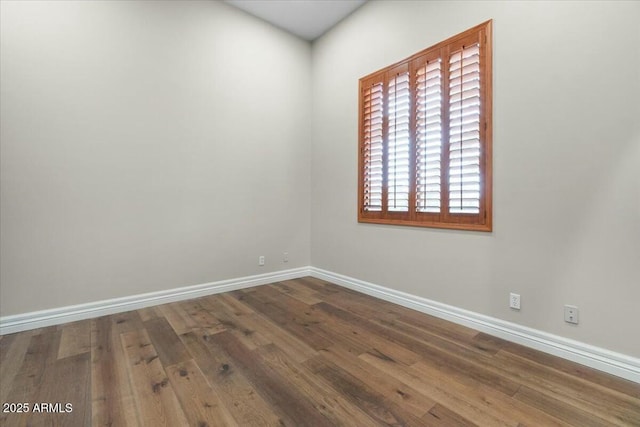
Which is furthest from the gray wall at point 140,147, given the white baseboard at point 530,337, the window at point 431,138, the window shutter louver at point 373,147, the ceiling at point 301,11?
the white baseboard at point 530,337

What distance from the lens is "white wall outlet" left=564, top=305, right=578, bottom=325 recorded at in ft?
6.44

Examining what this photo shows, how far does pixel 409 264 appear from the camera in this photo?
2955 millimetres

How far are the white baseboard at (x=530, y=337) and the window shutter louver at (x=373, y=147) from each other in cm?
100

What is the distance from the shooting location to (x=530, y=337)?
2.14 meters

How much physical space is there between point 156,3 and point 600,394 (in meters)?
4.63

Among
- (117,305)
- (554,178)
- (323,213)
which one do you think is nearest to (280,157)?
(323,213)

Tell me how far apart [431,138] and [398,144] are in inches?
15.2

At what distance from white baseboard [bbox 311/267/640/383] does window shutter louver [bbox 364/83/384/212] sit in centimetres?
100

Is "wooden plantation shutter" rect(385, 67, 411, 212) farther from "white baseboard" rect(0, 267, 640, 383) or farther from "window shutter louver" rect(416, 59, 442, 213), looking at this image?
"white baseboard" rect(0, 267, 640, 383)

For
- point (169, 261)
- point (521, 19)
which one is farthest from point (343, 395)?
point (521, 19)

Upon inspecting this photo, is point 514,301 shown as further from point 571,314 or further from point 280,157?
point 280,157

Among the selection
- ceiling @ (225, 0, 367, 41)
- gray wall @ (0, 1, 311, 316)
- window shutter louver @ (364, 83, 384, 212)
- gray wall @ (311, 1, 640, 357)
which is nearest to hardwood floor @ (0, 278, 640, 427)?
gray wall @ (311, 1, 640, 357)

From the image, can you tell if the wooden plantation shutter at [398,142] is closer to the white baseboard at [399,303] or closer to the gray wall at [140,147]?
the white baseboard at [399,303]

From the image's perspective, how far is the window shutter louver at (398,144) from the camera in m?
2.96
